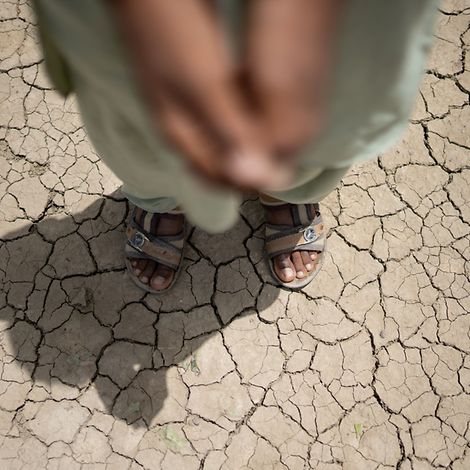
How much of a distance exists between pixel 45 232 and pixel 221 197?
159cm

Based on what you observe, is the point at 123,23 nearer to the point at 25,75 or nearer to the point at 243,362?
the point at 243,362

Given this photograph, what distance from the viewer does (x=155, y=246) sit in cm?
187

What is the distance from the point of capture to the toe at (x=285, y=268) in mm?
1919

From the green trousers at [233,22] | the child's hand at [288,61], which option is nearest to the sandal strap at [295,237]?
the green trousers at [233,22]

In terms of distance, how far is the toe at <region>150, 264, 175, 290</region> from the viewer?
6.18 ft

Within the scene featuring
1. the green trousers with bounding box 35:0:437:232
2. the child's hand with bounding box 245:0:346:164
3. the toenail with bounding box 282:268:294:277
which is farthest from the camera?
the toenail with bounding box 282:268:294:277

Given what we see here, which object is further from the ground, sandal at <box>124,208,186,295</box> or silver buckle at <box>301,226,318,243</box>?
silver buckle at <box>301,226,318,243</box>

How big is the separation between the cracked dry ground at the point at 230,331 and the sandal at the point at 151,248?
0.07 m

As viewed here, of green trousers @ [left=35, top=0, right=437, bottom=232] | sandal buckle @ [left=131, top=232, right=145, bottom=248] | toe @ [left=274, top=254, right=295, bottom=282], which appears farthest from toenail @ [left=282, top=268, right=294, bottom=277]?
green trousers @ [left=35, top=0, right=437, bottom=232]

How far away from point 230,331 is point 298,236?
1.46 feet

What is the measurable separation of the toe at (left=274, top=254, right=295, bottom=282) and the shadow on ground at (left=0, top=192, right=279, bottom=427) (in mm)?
73

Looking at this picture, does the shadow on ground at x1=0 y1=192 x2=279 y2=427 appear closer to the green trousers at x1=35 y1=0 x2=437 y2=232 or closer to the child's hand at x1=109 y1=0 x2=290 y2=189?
the green trousers at x1=35 y1=0 x2=437 y2=232

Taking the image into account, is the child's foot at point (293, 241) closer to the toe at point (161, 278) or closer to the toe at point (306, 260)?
the toe at point (306, 260)

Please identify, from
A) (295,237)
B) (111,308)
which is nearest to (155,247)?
(111,308)
